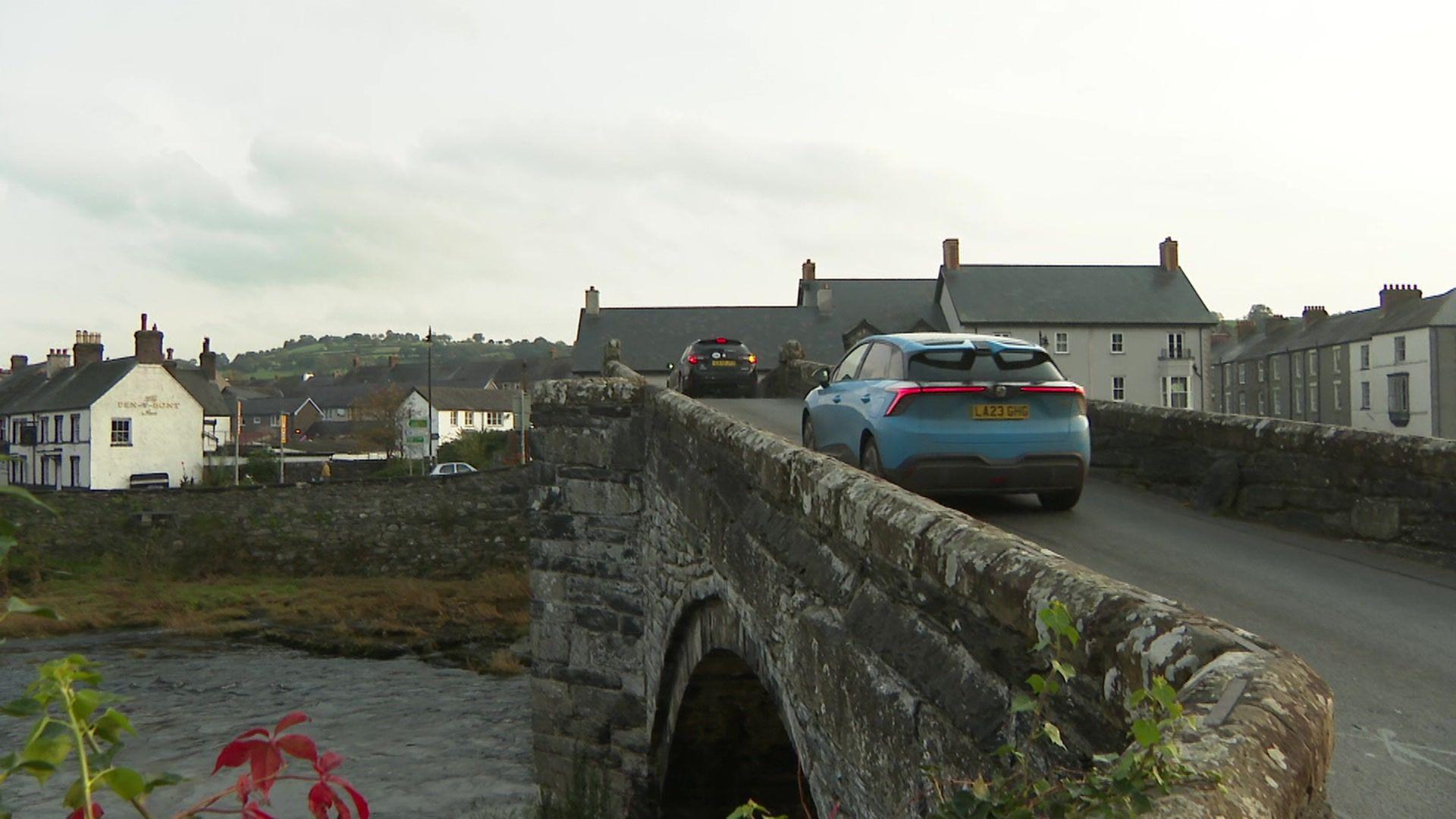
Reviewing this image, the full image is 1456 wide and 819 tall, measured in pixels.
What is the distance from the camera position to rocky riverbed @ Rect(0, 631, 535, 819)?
1658 centimetres

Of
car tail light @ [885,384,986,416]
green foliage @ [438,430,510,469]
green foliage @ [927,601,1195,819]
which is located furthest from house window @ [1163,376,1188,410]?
green foliage @ [927,601,1195,819]

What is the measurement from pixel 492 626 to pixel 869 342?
23189 millimetres

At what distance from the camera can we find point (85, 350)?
6359cm

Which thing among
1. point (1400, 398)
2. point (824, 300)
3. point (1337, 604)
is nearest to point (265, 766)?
point (1337, 604)

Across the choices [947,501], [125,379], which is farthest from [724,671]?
[125,379]

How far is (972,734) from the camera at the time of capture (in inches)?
146

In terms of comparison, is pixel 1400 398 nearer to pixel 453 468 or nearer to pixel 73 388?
pixel 453 468

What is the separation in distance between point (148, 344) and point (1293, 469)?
203 ft

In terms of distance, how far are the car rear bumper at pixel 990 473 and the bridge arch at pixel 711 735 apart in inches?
72.9

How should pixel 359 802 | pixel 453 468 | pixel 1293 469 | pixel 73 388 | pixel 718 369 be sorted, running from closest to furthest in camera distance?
pixel 359 802, pixel 1293 469, pixel 718 369, pixel 453 468, pixel 73 388

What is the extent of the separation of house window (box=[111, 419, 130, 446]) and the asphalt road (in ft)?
191

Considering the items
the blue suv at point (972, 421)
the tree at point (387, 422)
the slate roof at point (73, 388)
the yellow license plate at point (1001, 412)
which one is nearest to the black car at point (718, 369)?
the blue suv at point (972, 421)

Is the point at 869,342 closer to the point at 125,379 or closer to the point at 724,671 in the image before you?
the point at 724,671

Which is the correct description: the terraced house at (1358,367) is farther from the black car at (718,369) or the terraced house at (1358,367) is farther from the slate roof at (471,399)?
the slate roof at (471,399)
